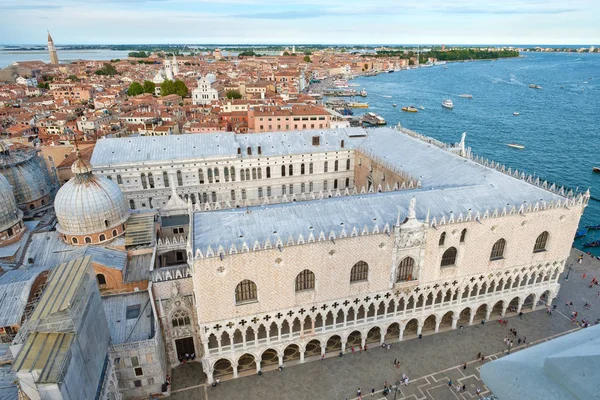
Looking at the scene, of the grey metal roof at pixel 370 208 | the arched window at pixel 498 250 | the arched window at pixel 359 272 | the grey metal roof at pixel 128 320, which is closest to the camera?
the grey metal roof at pixel 128 320

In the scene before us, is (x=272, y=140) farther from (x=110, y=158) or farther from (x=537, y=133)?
(x=537, y=133)

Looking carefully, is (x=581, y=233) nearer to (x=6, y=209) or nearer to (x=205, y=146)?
(x=205, y=146)

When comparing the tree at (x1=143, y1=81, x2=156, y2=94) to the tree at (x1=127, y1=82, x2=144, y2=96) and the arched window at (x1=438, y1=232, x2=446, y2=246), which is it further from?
the arched window at (x1=438, y1=232, x2=446, y2=246)

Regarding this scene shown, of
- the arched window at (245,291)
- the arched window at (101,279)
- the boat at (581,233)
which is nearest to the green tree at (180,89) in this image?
the arched window at (101,279)

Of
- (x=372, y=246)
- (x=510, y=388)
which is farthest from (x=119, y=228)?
(x=510, y=388)

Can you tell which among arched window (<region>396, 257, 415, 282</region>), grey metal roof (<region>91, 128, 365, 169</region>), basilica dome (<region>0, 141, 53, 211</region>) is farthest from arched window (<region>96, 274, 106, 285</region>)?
arched window (<region>396, 257, 415, 282</region>)

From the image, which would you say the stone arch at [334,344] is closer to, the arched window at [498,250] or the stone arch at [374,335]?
the stone arch at [374,335]

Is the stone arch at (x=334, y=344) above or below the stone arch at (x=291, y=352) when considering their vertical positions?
above
